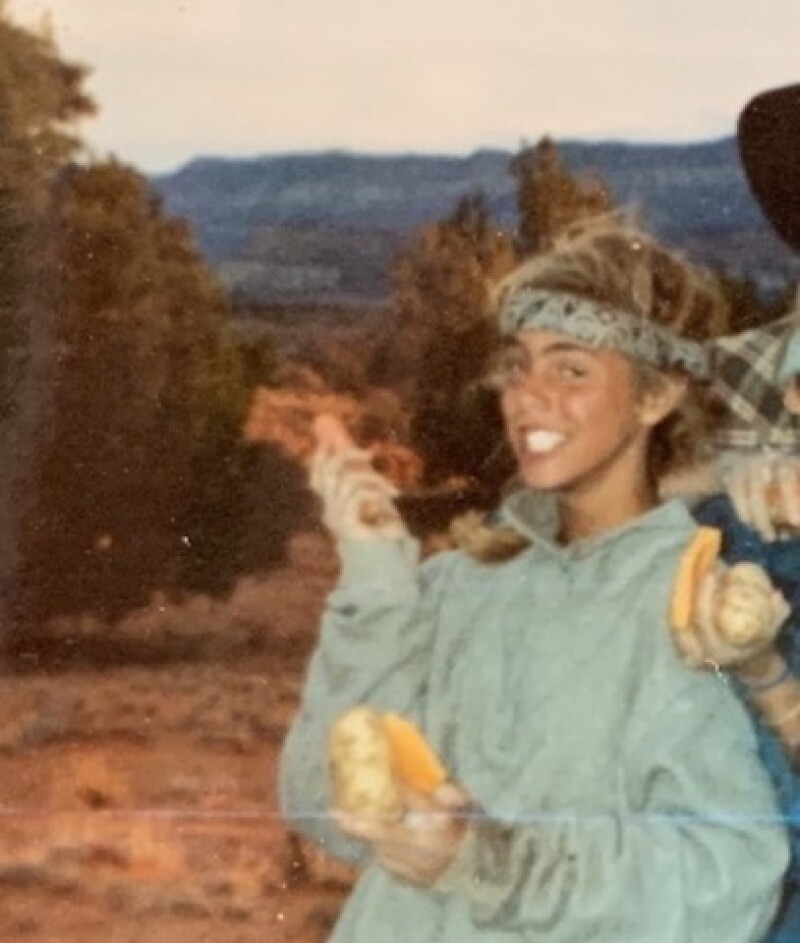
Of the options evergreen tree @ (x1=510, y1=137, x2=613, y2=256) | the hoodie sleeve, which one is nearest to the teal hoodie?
the hoodie sleeve

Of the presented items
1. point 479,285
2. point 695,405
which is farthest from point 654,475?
point 479,285

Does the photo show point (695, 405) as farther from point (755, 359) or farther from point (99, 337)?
point (99, 337)

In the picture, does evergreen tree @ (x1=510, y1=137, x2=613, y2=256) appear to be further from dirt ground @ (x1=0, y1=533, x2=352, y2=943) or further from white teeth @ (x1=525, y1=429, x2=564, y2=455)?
dirt ground @ (x1=0, y1=533, x2=352, y2=943)

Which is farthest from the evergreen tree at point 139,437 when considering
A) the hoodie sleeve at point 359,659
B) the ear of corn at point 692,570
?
the ear of corn at point 692,570

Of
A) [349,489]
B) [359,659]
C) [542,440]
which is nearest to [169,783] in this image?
[359,659]

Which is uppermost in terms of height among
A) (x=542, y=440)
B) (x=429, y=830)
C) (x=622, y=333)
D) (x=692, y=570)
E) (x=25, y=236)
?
(x=25, y=236)

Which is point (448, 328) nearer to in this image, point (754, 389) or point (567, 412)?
point (567, 412)

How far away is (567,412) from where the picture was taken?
1.90 m

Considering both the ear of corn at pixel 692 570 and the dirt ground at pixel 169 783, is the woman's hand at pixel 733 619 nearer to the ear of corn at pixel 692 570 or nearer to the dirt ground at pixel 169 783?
the ear of corn at pixel 692 570

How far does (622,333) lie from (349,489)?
0.31 metres

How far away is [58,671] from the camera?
1935 millimetres

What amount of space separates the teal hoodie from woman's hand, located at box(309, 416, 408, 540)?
19 millimetres

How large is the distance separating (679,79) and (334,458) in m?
0.50

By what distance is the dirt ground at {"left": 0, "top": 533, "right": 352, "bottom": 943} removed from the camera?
1.91 meters
